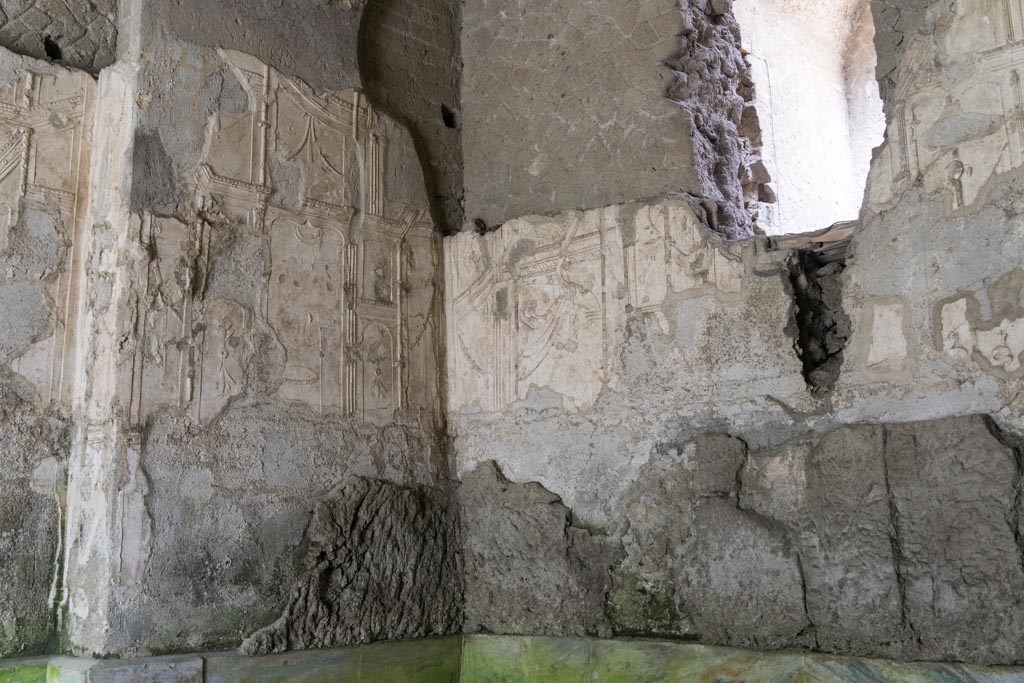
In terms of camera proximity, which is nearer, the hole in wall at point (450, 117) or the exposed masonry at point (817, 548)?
the exposed masonry at point (817, 548)

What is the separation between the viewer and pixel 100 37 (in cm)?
383

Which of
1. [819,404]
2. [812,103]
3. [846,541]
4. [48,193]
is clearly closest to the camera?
[846,541]

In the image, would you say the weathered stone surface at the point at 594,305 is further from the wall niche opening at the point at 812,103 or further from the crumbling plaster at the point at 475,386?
the wall niche opening at the point at 812,103

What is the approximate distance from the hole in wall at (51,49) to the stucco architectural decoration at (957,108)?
10.5 feet

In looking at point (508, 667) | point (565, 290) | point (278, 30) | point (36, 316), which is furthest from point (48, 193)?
point (508, 667)

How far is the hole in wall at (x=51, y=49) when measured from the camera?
146 inches

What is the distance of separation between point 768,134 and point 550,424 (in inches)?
115

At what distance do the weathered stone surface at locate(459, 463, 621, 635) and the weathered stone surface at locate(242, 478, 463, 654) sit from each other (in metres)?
0.11

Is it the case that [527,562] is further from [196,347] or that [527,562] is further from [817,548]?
[196,347]

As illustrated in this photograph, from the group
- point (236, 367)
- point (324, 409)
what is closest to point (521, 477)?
point (324, 409)

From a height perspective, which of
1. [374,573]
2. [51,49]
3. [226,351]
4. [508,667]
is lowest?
[508,667]

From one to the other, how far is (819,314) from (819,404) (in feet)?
1.17

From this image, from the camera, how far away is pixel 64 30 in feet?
12.3

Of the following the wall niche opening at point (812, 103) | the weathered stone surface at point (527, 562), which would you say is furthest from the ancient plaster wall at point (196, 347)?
the wall niche opening at point (812, 103)
